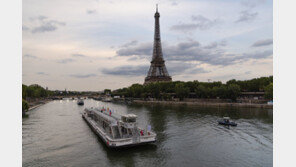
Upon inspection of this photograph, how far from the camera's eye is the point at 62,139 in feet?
122

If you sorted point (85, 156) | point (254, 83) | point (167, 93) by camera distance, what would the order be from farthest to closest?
point (167, 93) < point (254, 83) < point (85, 156)

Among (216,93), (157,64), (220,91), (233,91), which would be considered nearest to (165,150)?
(233,91)

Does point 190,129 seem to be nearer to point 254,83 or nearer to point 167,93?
point 254,83

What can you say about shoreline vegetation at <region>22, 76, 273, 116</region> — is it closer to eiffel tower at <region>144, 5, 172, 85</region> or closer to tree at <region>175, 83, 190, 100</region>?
tree at <region>175, 83, 190, 100</region>

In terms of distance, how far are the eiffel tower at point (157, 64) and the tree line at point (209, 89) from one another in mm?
22049

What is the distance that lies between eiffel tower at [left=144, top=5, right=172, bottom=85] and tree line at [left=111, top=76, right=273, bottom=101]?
868 inches

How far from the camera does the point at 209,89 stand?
115 meters

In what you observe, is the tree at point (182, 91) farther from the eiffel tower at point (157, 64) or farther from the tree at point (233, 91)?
the eiffel tower at point (157, 64)

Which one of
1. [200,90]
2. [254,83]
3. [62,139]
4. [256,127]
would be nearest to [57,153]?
[62,139]

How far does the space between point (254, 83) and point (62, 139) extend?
10642cm

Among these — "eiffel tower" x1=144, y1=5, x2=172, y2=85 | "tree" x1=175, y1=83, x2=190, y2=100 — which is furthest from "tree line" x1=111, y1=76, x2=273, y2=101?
"eiffel tower" x1=144, y1=5, x2=172, y2=85

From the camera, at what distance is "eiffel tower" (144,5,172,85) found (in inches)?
6821

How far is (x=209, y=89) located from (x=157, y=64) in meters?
69.9

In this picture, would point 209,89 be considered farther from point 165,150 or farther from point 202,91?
point 165,150
